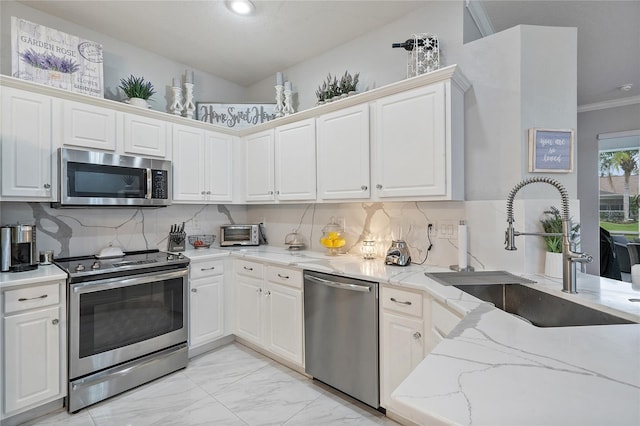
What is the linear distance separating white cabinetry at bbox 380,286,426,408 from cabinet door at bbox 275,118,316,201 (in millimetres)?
1233

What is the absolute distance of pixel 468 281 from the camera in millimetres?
1891

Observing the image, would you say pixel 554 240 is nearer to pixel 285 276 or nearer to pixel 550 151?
pixel 550 151

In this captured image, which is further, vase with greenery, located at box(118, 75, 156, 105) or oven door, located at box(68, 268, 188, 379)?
vase with greenery, located at box(118, 75, 156, 105)

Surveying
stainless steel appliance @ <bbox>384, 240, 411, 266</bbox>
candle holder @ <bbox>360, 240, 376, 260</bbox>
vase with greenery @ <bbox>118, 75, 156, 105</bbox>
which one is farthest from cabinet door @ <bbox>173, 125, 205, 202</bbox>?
stainless steel appliance @ <bbox>384, 240, 411, 266</bbox>

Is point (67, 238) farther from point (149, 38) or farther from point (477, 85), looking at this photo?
point (477, 85)

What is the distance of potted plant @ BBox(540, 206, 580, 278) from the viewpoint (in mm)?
1889

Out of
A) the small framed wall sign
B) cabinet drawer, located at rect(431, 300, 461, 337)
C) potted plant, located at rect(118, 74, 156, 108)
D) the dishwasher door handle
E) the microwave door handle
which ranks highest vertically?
potted plant, located at rect(118, 74, 156, 108)

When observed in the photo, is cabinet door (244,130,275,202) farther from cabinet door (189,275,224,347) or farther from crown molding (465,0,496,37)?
crown molding (465,0,496,37)

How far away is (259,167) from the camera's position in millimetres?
3318

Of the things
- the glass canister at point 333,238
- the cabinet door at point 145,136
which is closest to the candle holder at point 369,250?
the glass canister at point 333,238

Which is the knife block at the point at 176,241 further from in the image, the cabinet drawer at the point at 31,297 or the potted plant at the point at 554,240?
the potted plant at the point at 554,240

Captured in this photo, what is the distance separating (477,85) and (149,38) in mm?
2946

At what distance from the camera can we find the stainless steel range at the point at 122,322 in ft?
6.86

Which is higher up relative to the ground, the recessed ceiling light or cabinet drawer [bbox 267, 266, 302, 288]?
the recessed ceiling light
